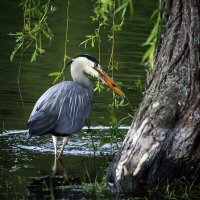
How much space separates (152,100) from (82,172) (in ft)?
4.08

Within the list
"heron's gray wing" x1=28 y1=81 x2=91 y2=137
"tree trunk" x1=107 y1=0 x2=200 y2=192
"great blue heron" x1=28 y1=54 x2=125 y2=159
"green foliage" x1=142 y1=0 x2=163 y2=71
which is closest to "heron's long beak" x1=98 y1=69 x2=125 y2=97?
"great blue heron" x1=28 y1=54 x2=125 y2=159

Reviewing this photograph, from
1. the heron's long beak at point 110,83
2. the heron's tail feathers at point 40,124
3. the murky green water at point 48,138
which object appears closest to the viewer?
the murky green water at point 48,138

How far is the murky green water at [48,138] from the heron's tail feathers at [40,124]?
0.93ft

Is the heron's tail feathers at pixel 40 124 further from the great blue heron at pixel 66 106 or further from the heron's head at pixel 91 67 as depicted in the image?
the heron's head at pixel 91 67

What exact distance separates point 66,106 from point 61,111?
0.19 m

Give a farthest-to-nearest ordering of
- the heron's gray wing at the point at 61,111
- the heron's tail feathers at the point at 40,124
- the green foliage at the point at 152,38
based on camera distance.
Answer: the heron's gray wing at the point at 61,111, the heron's tail feathers at the point at 40,124, the green foliage at the point at 152,38

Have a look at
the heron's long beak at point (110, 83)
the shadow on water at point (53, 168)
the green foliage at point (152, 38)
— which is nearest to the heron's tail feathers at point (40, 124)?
the shadow on water at point (53, 168)

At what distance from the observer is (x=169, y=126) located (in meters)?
7.69

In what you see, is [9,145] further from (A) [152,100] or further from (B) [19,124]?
(A) [152,100]

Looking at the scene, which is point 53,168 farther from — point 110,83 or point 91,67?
point 91,67

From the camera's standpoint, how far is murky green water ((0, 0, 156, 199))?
324 inches

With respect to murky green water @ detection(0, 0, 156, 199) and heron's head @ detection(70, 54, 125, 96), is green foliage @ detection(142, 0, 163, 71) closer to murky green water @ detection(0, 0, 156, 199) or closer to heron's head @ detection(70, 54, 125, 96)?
murky green water @ detection(0, 0, 156, 199)

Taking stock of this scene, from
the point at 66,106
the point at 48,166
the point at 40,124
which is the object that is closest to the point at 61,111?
the point at 66,106

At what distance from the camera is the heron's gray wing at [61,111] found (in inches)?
361
